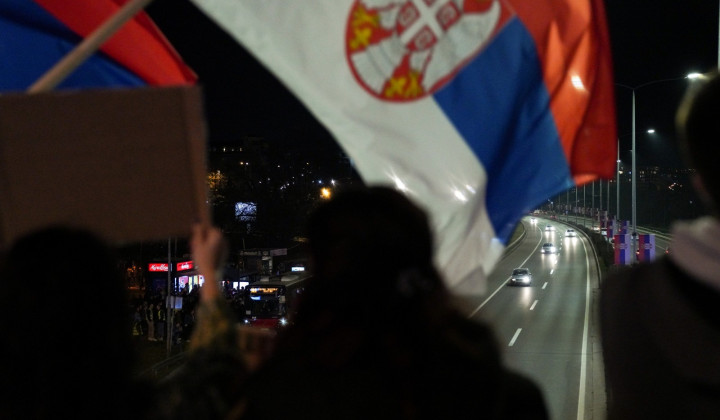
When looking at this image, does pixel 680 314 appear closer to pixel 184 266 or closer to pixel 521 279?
pixel 184 266

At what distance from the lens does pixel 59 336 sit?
1.50 meters

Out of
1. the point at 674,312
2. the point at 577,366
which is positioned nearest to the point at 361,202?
the point at 674,312

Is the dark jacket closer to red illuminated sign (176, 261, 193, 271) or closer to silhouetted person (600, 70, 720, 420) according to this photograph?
silhouetted person (600, 70, 720, 420)

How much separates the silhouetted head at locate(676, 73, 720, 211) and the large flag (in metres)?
1.46

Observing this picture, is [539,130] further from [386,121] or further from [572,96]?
[386,121]

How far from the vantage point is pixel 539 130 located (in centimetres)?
328

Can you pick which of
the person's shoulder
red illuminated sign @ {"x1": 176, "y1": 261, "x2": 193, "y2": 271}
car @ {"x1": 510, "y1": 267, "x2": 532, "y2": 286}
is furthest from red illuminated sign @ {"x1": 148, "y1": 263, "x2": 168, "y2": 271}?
the person's shoulder

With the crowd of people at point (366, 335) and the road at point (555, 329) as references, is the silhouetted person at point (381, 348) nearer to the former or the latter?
the crowd of people at point (366, 335)

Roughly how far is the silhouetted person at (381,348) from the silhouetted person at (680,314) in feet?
0.84

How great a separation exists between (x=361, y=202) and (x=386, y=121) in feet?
5.20

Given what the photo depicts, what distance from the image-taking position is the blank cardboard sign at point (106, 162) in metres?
2.14

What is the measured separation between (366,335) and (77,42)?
2771mm

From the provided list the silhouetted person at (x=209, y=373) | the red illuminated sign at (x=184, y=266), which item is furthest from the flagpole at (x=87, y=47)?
the red illuminated sign at (x=184, y=266)

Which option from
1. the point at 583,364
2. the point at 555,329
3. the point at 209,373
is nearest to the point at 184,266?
the point at 555,329
